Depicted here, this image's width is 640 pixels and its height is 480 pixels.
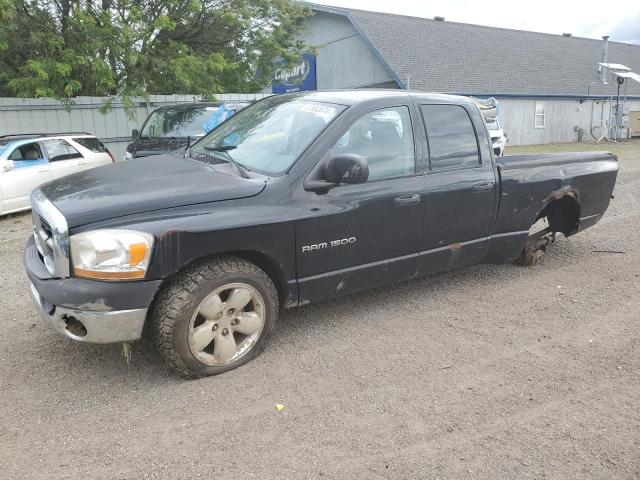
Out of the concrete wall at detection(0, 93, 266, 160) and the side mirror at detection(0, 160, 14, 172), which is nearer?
the side mirror at detection(0, 160, 14, 172)

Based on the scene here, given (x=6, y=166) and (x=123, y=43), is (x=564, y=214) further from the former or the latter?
(x=123, y=43)

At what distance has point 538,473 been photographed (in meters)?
2.62

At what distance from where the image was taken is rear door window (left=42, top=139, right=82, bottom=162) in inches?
392

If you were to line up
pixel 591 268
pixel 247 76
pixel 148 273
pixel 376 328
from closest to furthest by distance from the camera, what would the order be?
pixel 148 273
pixel 376 328
pixel 591 268
pixel 247 76

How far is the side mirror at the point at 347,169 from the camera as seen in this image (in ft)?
11.6

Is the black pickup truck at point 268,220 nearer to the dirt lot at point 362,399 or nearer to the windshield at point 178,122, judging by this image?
the dirt lot at point 362,399

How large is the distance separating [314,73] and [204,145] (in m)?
22.1

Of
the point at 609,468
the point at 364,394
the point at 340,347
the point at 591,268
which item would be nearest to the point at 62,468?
the point at 364,394

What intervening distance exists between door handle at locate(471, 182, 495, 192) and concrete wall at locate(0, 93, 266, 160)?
11846 mm

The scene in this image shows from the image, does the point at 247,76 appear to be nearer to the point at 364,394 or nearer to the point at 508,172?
the point at 508,172

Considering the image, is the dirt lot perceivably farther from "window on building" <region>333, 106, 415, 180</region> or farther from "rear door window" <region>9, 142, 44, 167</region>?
"rear door window" <region>9, 142, 44, 167</region>


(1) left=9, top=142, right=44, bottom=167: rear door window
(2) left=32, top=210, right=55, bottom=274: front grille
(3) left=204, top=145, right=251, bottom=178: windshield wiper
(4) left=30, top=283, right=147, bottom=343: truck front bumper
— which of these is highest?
(3) left=204, top=145, right=251, bottom=178: windshield wiper

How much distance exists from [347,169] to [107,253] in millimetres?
1562

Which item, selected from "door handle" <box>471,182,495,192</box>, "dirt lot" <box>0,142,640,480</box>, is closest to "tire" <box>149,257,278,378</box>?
"dirt lot" <box>0,142,640,480</box>
